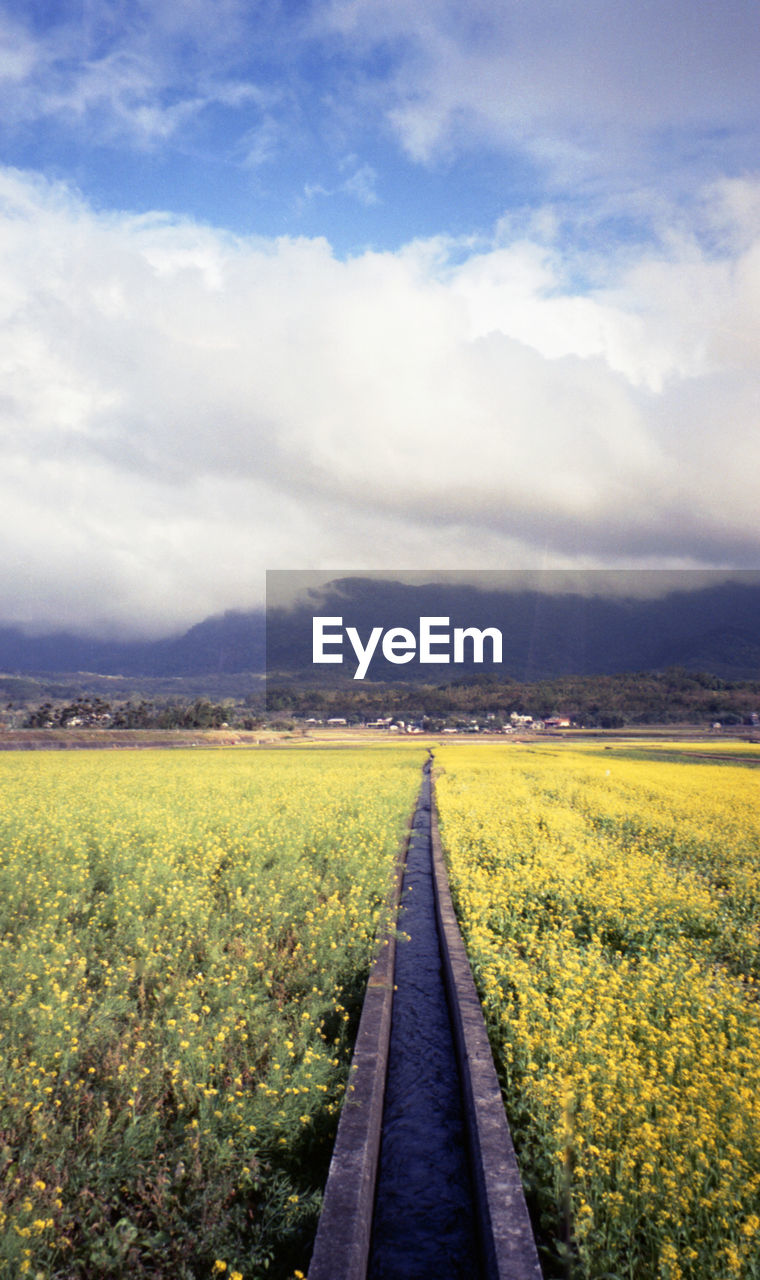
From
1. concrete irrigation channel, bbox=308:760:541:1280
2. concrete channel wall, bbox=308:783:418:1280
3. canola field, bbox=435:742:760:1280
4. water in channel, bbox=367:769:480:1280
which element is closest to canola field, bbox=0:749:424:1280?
concrete channel wall, bbox=308:783:418:1280

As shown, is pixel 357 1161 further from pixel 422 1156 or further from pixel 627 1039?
pixel 627 1039

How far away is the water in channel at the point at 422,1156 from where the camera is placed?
14.4 ft

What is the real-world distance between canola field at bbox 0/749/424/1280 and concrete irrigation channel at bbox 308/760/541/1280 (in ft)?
1.06

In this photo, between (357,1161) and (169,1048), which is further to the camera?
(169,1048)

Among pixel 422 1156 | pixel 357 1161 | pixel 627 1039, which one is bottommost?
pixel 422 1156

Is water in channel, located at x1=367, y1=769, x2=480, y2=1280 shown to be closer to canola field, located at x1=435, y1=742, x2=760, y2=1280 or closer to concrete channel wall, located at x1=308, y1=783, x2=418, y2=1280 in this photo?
concrete channel wall, located at x1=308, y1=783, x2=418, y2=1280

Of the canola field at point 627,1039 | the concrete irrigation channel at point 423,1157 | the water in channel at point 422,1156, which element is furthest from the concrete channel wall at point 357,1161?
the canola field at point 627,1039

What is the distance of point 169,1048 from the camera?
17.6 ft

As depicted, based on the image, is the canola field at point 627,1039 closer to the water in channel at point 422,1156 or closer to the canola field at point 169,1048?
the water in channel at point 422,1156

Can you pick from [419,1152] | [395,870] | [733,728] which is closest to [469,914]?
[395,870]

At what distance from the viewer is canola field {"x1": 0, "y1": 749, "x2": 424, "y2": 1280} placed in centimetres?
381

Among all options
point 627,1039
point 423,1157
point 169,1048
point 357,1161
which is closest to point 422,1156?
point 423,1157

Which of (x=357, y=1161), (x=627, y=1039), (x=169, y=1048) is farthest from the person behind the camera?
(x=627, y=1039)

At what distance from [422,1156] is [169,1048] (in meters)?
2.38
